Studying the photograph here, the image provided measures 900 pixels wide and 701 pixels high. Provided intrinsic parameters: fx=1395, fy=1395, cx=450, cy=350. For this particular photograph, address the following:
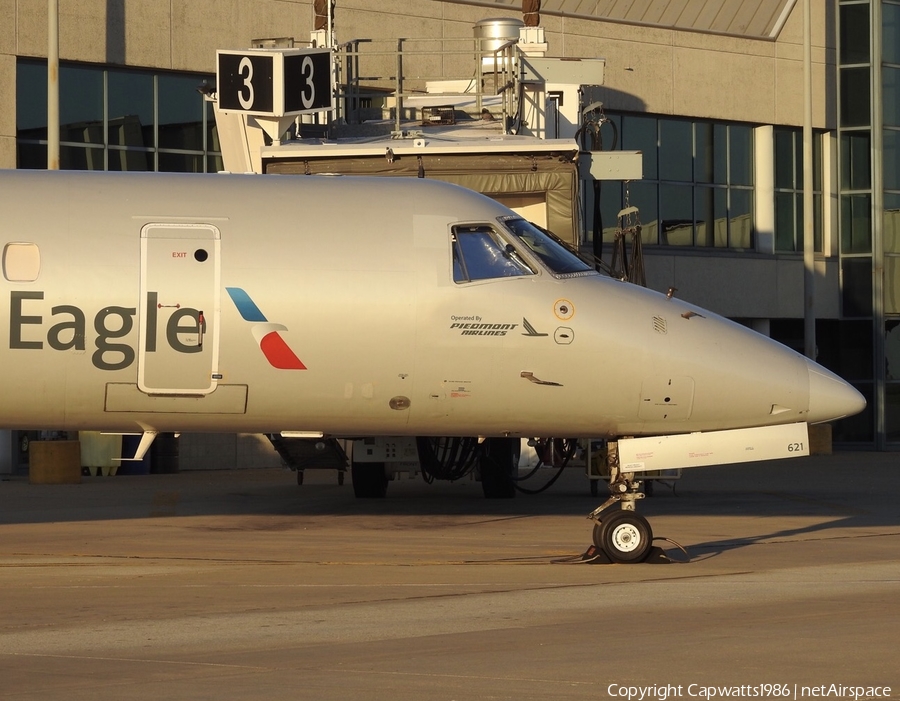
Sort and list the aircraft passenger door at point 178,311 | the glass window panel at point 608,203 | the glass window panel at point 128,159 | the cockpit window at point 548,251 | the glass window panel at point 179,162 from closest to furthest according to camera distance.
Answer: the aircraft passenger door at point 178,311, the cockpit window at point 548,251, the glass window panel at point 128,159, the glass window panel at point 179,162, the glass window panel at point 608,203

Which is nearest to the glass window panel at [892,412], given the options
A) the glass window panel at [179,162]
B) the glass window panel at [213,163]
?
the glass window panel at [213,163]

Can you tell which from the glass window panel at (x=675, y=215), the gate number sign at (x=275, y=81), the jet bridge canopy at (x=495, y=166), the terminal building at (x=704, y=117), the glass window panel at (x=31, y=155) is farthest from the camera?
the glass window panel at (x=675, y=215)

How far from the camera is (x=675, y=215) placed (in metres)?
36.4

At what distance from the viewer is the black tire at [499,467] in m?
20.0

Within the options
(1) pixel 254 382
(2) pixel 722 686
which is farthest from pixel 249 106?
(2) pixel 722 686

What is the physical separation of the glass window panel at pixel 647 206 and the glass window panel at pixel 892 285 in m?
6.87

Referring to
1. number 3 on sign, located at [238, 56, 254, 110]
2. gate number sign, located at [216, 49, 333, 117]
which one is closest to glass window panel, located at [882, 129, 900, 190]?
gate number sign, located at [216, 49, 333, 117]

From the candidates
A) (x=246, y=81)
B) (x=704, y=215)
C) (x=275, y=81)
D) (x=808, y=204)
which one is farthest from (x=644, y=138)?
(x=275, y=81)

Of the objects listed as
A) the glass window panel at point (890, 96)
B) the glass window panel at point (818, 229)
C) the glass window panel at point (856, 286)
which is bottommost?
the glass window panel at point (856, 286)

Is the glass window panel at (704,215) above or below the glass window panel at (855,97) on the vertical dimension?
below

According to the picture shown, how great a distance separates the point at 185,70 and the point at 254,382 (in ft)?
60.6

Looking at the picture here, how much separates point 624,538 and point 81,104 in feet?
64.0

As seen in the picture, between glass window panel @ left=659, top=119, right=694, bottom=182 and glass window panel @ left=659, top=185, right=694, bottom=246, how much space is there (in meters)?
0.35

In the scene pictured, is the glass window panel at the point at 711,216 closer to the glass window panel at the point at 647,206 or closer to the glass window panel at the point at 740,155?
the glass window panel at the point at 740,155
